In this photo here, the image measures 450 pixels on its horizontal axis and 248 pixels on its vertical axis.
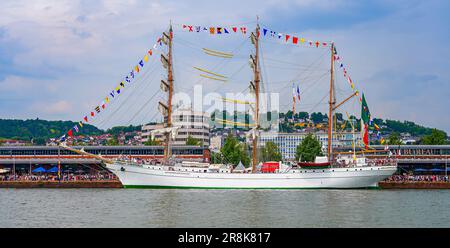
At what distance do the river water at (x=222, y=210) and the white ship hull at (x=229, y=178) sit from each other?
1132 cm

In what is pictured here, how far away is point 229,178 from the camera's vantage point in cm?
7712

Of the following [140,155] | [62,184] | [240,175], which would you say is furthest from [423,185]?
[140,155]

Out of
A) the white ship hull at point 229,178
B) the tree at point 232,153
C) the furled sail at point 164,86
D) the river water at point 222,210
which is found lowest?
the river water at point 222,210

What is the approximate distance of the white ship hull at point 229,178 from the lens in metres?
76.9

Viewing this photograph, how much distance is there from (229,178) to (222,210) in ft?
91.7

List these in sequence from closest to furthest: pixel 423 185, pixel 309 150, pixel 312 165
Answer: pixel 312 165 < pixel 423 185 < pixel 309 150

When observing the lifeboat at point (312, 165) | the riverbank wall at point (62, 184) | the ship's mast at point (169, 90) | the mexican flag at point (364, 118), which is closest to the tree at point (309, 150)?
the mexican flag at point (364, 118)

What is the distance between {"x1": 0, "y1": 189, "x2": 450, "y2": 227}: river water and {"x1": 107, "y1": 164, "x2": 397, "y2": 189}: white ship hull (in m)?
11.3

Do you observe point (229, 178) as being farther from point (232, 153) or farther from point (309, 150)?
point (309, 150)

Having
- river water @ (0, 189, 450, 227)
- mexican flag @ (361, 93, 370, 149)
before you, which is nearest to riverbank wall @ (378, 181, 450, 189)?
mexican flag @ (361, 93, 370, 149)

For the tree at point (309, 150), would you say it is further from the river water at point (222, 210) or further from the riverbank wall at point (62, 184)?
the river water at point (222, 210)
